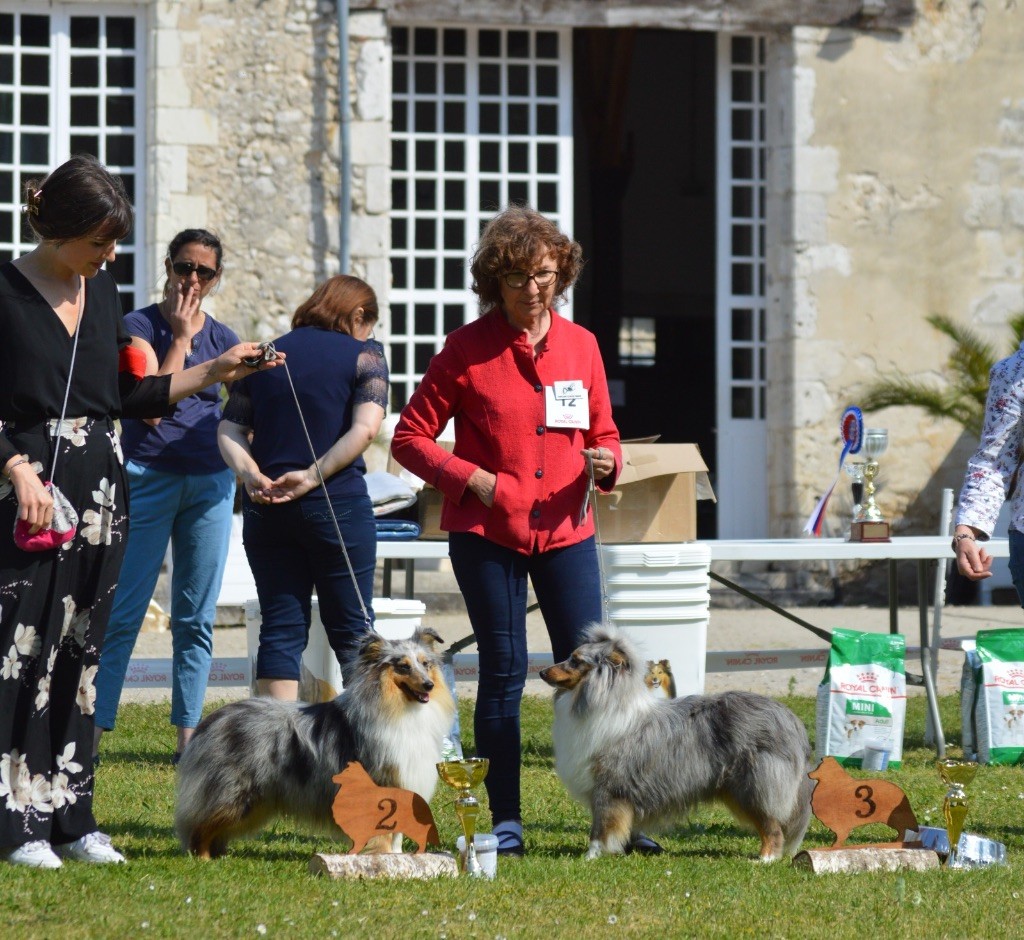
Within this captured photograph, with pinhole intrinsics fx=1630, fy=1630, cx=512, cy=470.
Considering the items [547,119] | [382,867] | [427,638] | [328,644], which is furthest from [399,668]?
[547,119]

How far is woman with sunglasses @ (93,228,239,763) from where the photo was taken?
5785 mm

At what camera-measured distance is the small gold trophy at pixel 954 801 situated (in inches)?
178

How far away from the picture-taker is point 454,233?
42.2ft

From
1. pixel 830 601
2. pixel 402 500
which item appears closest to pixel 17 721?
pixel 402 500

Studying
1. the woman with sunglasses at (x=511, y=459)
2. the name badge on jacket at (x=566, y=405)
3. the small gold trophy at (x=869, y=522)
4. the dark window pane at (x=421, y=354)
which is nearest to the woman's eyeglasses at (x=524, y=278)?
the woman with sunglasses at (x=511, y=459)

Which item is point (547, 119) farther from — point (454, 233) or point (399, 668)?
point (399, 668)

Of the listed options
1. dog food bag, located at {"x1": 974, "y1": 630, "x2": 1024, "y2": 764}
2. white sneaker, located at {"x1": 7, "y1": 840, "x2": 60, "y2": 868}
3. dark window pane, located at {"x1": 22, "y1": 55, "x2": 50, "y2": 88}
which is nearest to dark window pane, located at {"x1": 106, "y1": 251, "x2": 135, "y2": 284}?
dark window pane, located at {"x1": 22, "y1": 55, "x2": 50, "y2": 88}

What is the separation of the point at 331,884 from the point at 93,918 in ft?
2.10

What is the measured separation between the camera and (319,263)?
1227cm

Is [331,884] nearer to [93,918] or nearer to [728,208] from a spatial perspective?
[93,918]

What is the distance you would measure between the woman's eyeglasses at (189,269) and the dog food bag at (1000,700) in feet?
11.5

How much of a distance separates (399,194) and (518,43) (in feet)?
5.05

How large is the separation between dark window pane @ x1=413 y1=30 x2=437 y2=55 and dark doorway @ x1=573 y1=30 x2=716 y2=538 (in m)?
4.36

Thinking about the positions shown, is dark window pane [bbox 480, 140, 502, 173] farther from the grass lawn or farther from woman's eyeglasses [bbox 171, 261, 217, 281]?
the grass lawn
